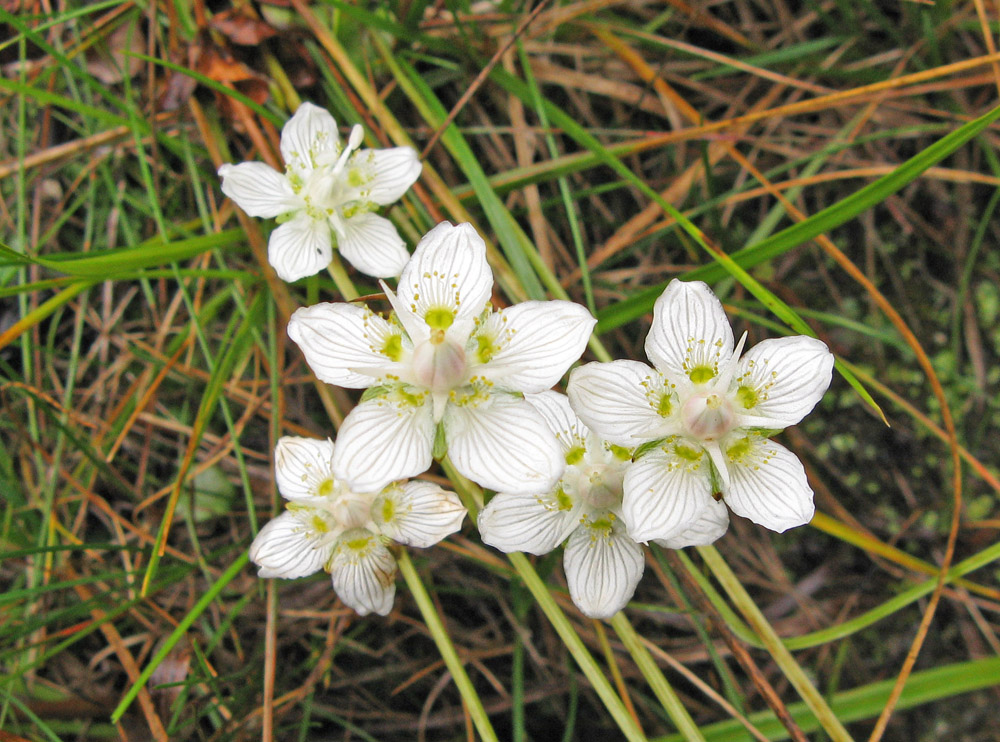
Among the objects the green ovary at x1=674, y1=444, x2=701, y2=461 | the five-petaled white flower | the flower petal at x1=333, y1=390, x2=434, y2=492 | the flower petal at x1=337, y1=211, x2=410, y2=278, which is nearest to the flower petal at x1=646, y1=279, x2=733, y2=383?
the green ovary at x1=674, y1=444, x2=701, y2=461

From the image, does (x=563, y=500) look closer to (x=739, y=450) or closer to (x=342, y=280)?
(x=739, y=450)

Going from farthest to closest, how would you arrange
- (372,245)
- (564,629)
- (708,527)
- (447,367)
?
(372,245) → (564,629) → (708,527) → (447,367)

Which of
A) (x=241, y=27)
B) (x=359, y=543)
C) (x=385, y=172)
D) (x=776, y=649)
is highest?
(x=241, y=27)

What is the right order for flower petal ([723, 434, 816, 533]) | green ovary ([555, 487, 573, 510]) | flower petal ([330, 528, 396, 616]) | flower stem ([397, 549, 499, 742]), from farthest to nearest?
1. flower petal ([330, 528, 396, 616])
2. flower stem ([397, 549, 499, 742])
3. green ovary ([555, 487, 573, 510])
4. flower petal ([723, 434, 816, 533])

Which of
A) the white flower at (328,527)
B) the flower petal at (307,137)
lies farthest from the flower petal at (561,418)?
the flower petal at (307,137)

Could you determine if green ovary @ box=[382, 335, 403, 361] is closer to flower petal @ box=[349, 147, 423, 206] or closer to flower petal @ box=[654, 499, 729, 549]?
flower petal @ box=[349, 147, 423, 206]

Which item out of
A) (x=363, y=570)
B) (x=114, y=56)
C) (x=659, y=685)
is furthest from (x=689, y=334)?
(x=114, y=56)
